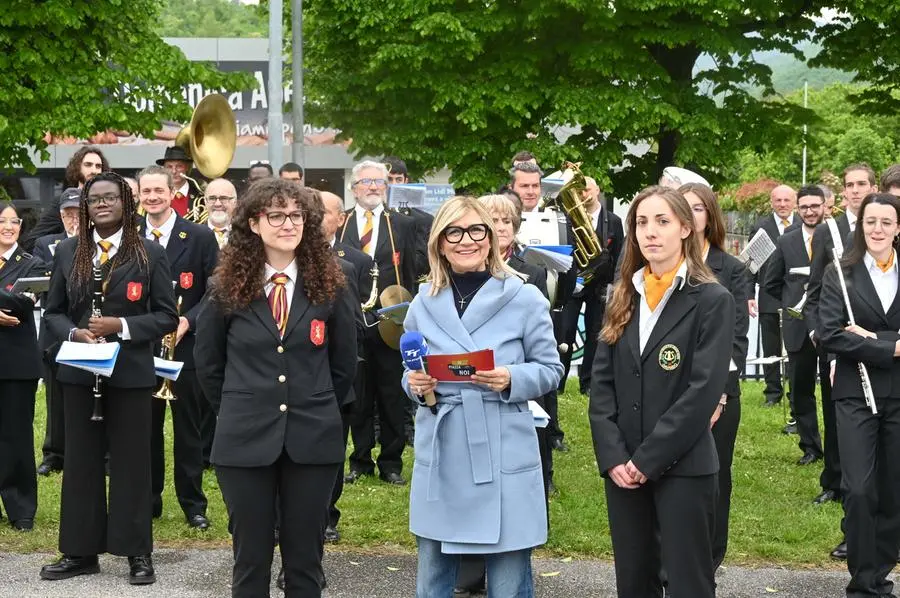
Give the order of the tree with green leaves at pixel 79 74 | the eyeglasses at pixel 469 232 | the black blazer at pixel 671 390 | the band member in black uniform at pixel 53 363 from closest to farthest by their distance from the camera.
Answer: the black blazer at pixel 671 390, the eyeglasses at pixel 469 232, the band member in black uniform at pixel 53 363, the tree with green leaves at pixel 79 74

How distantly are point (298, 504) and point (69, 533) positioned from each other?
7.50 feet

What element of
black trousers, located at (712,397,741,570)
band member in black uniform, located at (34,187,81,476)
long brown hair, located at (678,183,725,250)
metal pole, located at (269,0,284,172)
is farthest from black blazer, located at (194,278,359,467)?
metal pole, located at (269,0,284,172)

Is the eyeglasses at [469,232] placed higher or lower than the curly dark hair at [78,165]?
lower

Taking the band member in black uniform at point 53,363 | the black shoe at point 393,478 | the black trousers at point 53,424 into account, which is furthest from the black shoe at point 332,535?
the black trousers at point 53,424

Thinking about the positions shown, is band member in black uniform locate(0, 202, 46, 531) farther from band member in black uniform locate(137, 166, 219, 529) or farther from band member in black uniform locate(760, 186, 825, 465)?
band member in black uniform locate(760, 186, 825, 465)

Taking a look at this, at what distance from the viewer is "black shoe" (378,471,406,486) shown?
1039 centimetres

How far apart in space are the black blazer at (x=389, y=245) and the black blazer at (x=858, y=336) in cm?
362

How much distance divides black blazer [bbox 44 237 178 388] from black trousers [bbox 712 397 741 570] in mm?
3164

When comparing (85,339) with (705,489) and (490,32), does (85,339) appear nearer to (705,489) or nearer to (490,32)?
(705,489)

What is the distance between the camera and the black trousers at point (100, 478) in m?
7.75

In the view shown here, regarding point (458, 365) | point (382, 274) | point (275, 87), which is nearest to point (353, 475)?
point (382, 274)

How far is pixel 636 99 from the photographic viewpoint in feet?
75.5

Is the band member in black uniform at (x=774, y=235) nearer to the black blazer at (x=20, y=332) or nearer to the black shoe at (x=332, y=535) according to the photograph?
the black shoe at (x=332, y=535)

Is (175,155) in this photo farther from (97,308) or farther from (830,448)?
(830,448)
